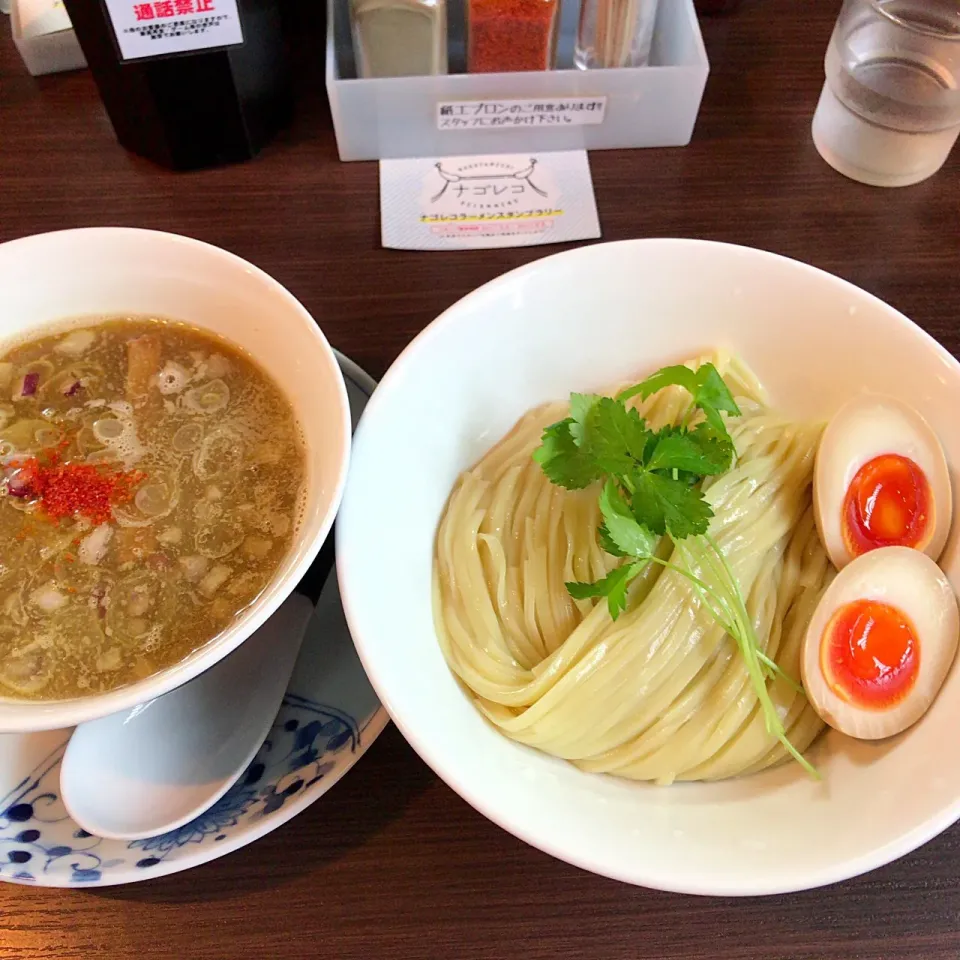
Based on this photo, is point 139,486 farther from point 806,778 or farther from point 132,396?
point 806,778

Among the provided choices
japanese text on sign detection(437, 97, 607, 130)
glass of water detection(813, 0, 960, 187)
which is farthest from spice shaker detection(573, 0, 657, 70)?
glass of water detection(813, 0, 960, 187)

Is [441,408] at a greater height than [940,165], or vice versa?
[441,408]

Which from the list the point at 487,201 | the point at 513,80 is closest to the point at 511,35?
the point at 513,80

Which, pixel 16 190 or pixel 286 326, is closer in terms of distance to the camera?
pixel 286 326

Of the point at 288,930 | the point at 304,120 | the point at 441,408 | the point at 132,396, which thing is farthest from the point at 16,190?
the point at 288,930

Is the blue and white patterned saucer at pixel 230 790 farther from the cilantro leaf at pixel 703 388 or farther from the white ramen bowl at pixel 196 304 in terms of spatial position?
the cilantro leaf at pixel 703 388
